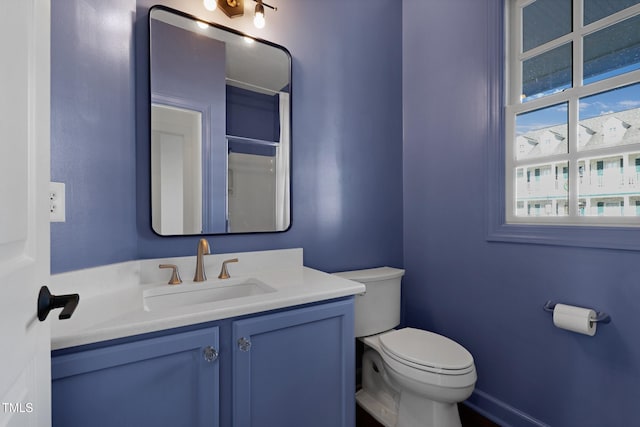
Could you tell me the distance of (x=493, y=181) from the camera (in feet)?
5.11

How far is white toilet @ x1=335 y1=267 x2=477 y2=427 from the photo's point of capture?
1.23 metres

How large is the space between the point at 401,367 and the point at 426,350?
6.0 inches

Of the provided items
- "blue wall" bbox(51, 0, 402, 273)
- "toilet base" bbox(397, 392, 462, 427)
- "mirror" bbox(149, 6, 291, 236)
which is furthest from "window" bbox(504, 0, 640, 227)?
"mirror" bbox(149, 6, 291, 236)

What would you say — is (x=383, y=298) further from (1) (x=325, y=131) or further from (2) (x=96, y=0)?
(2) (x=96, y=0)

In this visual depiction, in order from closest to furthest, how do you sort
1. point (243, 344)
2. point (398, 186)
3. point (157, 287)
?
point (243, 344) → point (157, 287) → point (398, 186)

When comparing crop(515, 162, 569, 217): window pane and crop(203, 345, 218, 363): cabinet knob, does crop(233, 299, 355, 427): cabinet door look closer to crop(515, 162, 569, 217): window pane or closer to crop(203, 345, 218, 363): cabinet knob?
crop(203, 345, 218, 363): cabinet knob

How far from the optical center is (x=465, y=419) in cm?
158

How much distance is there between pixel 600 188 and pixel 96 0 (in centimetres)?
213

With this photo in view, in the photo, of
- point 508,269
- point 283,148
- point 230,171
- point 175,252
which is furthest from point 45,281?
point 508,269

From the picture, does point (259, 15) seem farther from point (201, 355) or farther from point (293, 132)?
point (201, 355)

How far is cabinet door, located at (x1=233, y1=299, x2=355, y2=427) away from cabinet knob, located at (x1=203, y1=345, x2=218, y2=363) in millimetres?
67

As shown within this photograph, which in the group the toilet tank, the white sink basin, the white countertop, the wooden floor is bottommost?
the wooden floor

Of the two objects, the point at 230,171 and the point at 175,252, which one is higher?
the point at 230,171

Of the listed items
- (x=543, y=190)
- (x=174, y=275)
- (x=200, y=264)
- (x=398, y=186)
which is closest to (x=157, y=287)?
(x=174, y=275)
